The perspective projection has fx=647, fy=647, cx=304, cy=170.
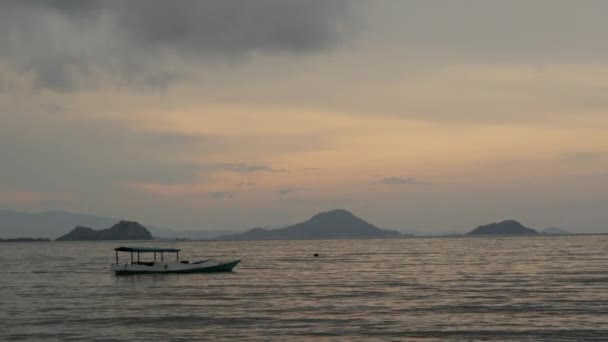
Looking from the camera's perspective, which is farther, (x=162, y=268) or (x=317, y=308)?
(x=162, y=268)

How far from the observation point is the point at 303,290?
70.6m

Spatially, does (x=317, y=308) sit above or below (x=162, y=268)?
below

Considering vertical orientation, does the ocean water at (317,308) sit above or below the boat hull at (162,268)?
below

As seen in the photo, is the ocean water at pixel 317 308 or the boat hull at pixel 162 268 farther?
the boat hull at pixel 162 268

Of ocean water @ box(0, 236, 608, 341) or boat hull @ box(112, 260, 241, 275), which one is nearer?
ocean water @ box(0, 236, 608, 341)

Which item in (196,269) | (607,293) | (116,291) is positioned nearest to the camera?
(607,293)

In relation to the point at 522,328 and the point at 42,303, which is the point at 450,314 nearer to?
the point at 522,328

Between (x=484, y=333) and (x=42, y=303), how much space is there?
140 ft

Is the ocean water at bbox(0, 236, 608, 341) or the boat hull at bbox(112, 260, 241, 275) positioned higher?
the boat hull at bbox(112, 260, 241, 275)

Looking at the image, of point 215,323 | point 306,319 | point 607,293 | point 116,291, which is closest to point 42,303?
point 116,291

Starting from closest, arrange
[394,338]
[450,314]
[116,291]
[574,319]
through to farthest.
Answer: [394,338]
[574,319]
[450,314]
[116,291]

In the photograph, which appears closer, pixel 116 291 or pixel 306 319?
pixel 306 319

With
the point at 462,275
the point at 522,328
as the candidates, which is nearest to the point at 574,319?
the point at 522,328

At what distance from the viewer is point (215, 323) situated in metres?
46.6
